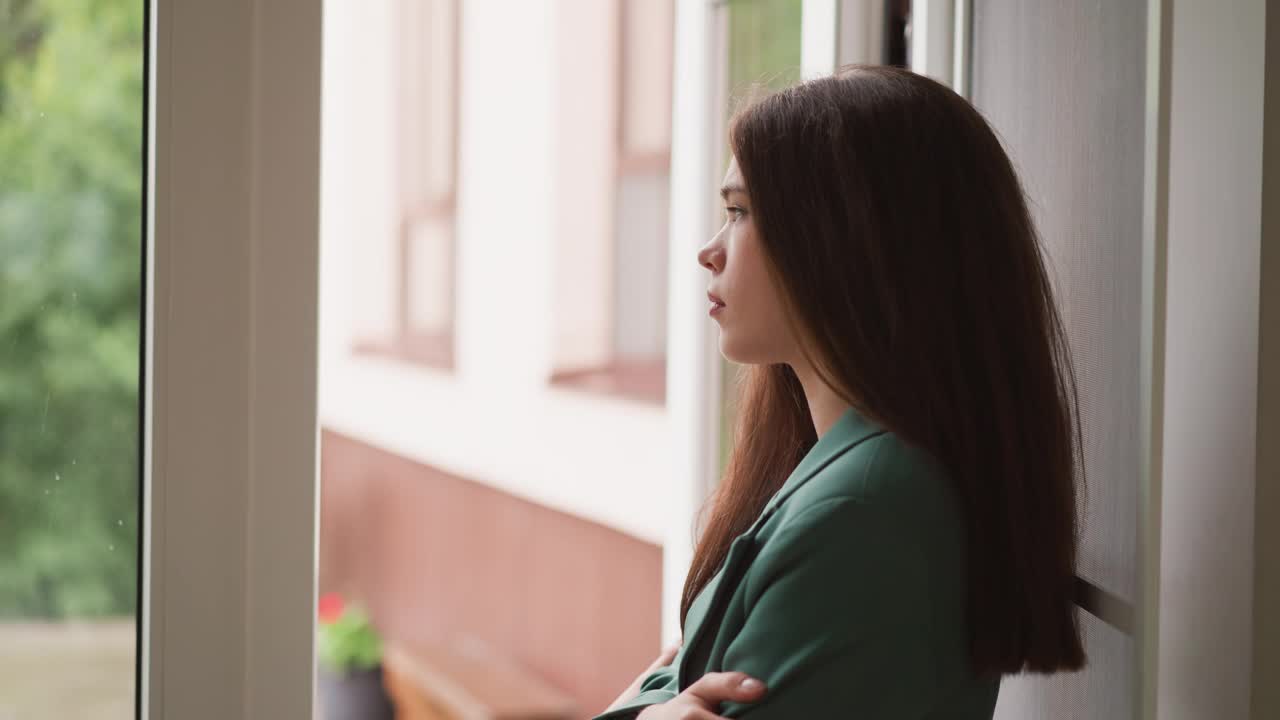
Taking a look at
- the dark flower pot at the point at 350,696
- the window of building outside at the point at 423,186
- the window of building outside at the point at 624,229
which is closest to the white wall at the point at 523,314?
the window of building outside at the point at 624,229

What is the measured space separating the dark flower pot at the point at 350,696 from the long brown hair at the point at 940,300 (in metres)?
3.58

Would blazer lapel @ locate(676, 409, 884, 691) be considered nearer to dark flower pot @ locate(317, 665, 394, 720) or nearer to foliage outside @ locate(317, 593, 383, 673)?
foliage outside @ locate(317, 593, 383, 673)

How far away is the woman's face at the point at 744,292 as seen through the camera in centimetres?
91

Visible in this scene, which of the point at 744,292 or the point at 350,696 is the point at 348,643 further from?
the point at 744,292

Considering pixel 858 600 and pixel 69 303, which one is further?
pixel 69 303

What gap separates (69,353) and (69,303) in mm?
44

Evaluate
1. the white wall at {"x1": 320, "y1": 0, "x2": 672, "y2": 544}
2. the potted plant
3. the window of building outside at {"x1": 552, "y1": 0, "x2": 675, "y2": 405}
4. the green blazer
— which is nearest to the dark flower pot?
the potted plant

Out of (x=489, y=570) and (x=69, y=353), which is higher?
(x=69, y=353)

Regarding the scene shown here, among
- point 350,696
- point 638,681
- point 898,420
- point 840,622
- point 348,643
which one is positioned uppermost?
point 898,420

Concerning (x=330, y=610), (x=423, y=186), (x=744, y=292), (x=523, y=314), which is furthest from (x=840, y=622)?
(x=423, y=186)

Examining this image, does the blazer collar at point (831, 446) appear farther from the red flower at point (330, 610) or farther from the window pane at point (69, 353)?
the red flower at point (330, 610)

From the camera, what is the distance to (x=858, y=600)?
755mm

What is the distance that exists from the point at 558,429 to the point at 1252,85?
109 inches

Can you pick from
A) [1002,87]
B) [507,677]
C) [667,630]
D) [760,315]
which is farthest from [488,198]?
[760,315]
